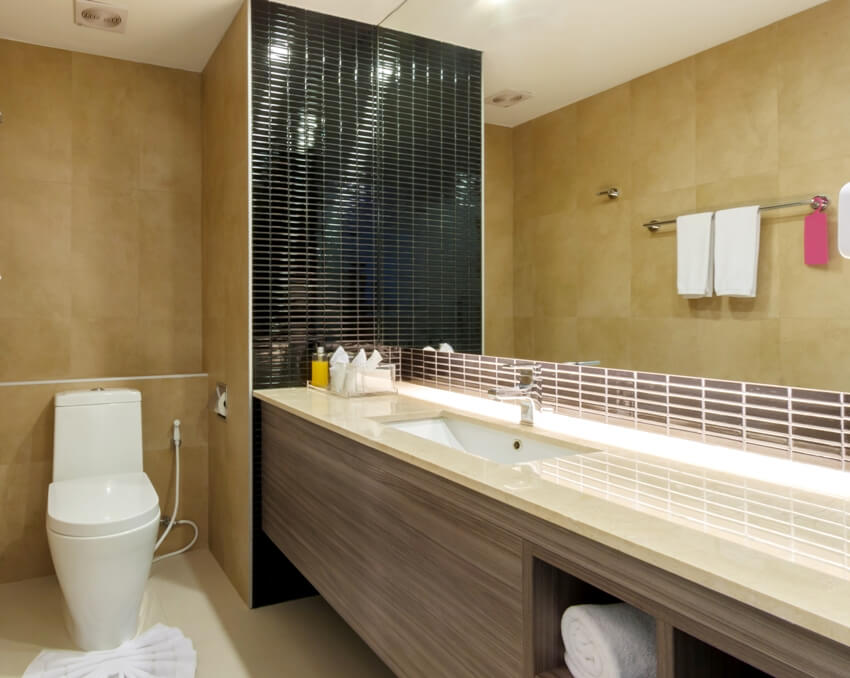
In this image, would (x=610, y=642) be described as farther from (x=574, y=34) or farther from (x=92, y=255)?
(x=92, y=255)

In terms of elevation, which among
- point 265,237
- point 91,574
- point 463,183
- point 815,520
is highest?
point 463,183

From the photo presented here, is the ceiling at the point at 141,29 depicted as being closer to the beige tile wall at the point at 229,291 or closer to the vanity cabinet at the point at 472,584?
the beige tile wall at the point at 229,291

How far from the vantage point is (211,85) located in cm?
289

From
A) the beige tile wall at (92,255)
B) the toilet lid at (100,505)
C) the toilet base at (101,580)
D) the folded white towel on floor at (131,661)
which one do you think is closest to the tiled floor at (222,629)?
the folded white towel on floor at (131,661)

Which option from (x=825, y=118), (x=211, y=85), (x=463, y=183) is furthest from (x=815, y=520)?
(x=211, y=85)

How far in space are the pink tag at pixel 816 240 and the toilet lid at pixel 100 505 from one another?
6.77 ft

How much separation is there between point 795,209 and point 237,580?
233 cm

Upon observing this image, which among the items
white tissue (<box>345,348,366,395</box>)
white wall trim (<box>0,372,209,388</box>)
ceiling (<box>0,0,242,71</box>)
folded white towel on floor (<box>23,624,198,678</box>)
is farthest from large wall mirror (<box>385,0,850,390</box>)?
white wall trim (<box>0,372,209,388</box>)

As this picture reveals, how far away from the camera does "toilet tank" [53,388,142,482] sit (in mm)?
2574

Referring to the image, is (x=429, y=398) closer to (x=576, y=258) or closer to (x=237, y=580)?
(x=576, y=258)

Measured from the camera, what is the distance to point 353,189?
2572 millimetres

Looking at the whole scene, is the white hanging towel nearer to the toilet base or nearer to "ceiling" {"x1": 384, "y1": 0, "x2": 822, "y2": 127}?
"ceiling" {"x1": 384, "y1": 0, "x2": 822, "y2": 127}

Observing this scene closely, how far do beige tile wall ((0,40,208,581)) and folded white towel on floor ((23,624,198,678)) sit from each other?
31.7 inches

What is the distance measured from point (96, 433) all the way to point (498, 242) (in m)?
1.80
